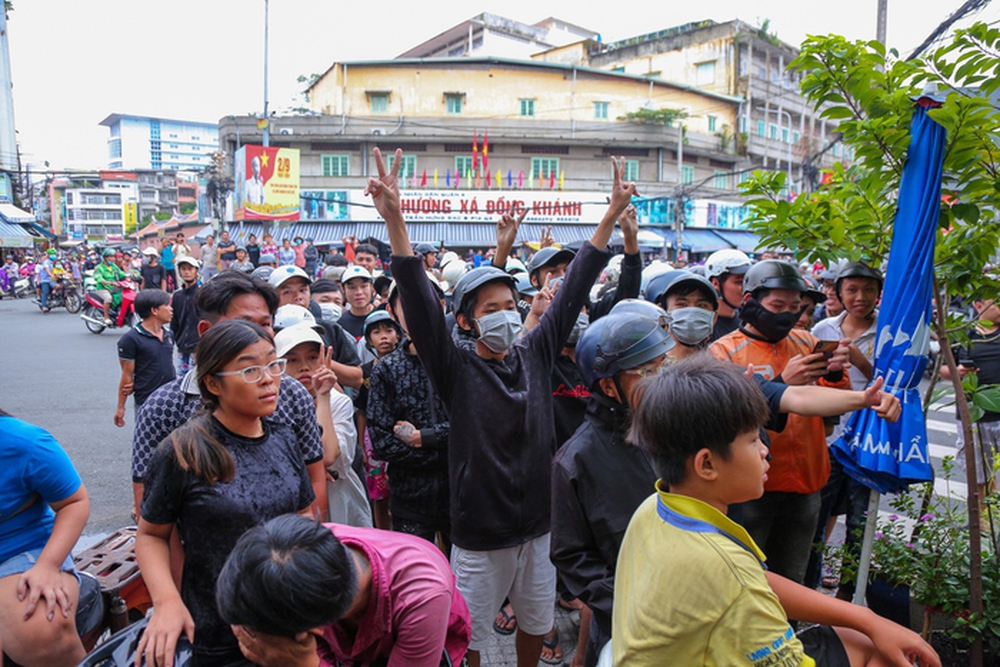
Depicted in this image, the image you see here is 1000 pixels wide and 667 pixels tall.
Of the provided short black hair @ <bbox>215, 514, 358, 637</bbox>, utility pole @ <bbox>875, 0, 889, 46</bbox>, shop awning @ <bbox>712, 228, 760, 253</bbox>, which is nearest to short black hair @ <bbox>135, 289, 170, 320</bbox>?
short black hair @ <bbox>215, 514, 358, 637</bbox>

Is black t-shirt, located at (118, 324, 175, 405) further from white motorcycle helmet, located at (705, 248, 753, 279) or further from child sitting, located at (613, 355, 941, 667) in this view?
child sitting, located at (613, 355, 941, 667)

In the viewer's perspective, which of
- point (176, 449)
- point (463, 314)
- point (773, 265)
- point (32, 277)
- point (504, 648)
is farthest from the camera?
point (32, 277)

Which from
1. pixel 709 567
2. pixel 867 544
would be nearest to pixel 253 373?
pixel 709 567

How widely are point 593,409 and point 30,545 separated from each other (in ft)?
6.71

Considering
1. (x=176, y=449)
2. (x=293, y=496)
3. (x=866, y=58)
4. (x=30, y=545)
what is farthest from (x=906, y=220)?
(x=30, y=545)

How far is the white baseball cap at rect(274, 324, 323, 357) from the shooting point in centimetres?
314

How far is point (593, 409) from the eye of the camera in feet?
7.43

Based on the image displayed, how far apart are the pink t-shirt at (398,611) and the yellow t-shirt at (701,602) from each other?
481 millimetres

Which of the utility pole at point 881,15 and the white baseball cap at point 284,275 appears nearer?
the white baseball cap at point 284,275

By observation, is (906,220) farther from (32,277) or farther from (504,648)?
(32,277)

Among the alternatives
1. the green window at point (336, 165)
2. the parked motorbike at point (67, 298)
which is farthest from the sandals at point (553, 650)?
the green window at point (336, 165)

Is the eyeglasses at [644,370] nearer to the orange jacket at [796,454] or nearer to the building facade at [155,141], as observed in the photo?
the orange jacket at [796,454]

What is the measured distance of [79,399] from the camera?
29.4ft

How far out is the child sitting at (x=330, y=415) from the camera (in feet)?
10.4
